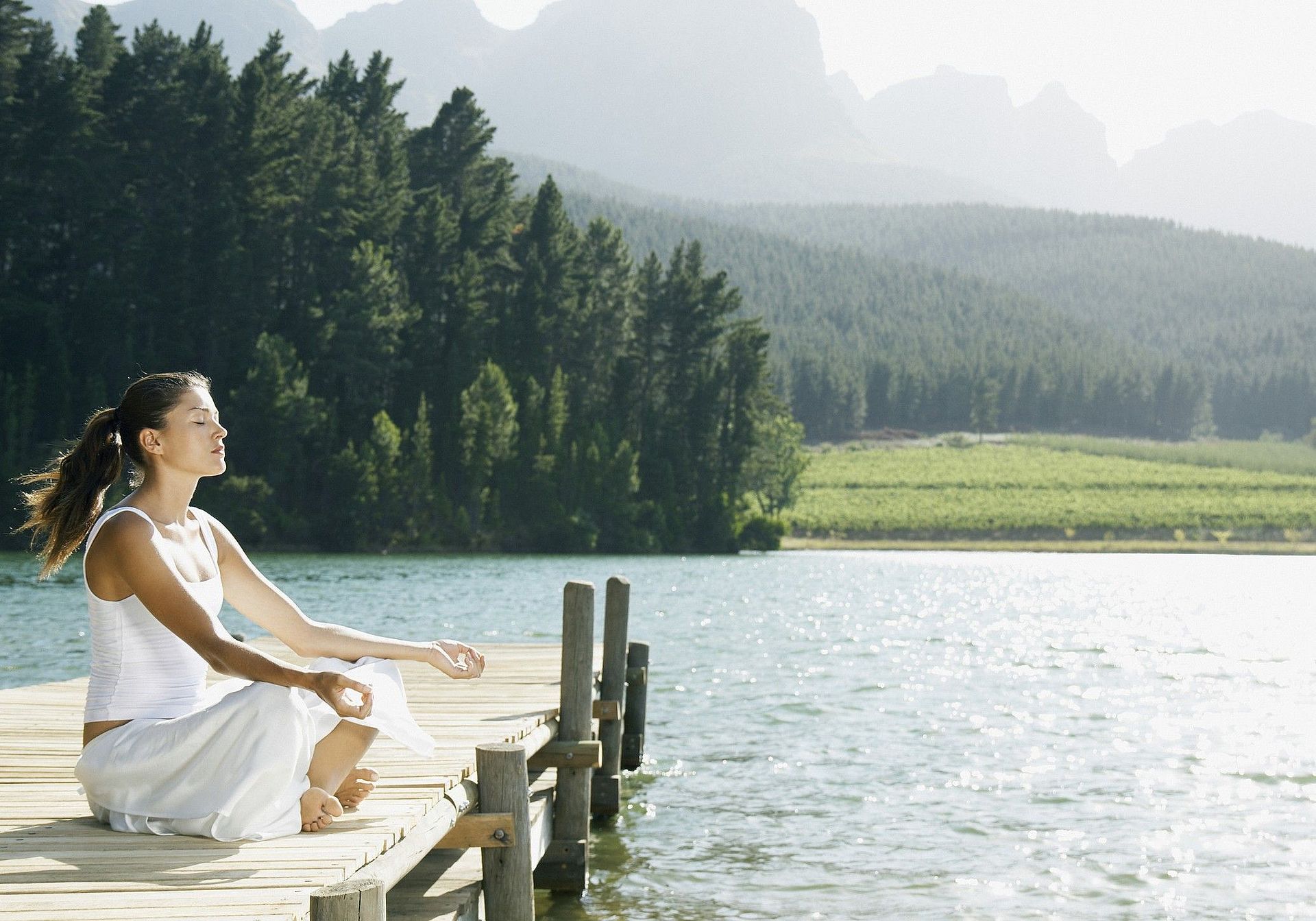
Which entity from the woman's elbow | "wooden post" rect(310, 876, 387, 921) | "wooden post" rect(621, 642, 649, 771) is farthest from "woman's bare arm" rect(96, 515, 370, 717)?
"wooden post" rect(621, 642, 649, 771)

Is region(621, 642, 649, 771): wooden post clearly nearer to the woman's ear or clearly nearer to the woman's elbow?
the woman's elbow

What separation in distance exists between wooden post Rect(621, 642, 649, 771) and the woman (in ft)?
31.6

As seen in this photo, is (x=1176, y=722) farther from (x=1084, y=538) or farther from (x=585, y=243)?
(x=1084, y=538)

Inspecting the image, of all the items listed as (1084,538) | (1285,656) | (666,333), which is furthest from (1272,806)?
(1084,538)

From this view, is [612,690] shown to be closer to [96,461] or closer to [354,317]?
[96,461]

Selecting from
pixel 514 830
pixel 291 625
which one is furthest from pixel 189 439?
pixel 514 830

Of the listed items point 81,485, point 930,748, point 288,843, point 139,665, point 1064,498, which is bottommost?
point 930,748

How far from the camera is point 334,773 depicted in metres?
5.85

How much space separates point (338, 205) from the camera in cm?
6962

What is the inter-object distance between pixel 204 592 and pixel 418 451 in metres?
62.1

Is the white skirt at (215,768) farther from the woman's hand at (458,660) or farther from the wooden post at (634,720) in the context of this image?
the wooden post at (634,720)

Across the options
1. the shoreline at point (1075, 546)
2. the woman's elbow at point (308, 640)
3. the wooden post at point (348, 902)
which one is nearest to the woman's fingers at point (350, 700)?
the woman's elbow at point (308, 640)

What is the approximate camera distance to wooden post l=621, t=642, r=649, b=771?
611 inches

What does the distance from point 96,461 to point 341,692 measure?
143cm
